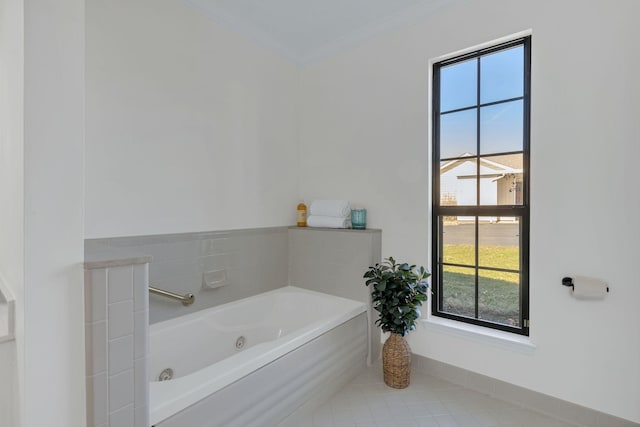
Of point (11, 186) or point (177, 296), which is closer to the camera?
point (11, 186)

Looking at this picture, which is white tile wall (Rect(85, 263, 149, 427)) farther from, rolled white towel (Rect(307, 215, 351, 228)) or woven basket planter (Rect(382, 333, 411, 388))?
rolled white towel (Rect(307, 215, 351, 228))

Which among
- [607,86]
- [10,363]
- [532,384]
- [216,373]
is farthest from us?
[532,384]

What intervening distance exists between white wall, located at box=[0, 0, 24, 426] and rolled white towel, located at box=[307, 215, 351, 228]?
1.90 meters

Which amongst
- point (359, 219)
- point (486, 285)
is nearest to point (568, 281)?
point (486, 285)

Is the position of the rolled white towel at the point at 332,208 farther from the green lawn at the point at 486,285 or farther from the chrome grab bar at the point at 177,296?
the chrome grab bar at the point at 177,296

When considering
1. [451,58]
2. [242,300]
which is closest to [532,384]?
[242,300]

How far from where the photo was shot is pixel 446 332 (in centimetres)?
216

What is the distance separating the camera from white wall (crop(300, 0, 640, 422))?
1.58 meters

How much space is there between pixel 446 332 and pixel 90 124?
2603 millimetres

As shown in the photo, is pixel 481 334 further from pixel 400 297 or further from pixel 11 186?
pixel 11 186

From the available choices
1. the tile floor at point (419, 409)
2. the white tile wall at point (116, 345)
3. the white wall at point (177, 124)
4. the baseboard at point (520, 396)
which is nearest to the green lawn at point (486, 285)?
the baseboard at point (520, 396)

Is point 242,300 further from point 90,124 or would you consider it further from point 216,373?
point 90,124

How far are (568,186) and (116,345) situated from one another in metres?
2.29

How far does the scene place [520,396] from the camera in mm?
1883
